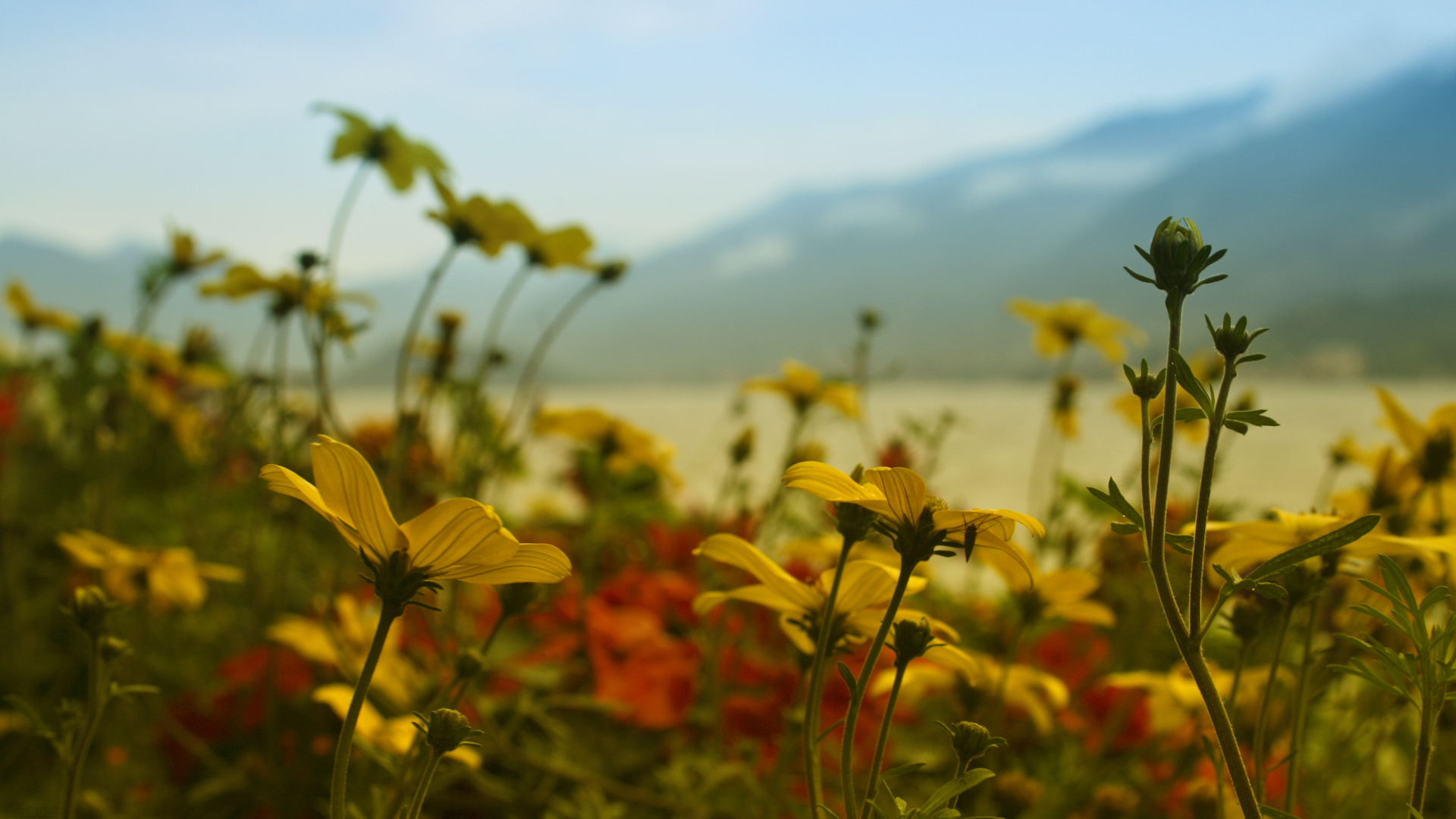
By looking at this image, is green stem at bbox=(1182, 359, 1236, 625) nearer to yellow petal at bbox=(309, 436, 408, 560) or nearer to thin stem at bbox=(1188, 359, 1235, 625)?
thin stem at bbox=(1188, 359, 1235, 625)

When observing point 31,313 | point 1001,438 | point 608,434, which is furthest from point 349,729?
point 1001,438

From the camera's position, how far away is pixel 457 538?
206 mm

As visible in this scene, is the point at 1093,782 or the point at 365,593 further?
the point at 365,593

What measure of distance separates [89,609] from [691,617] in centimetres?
41

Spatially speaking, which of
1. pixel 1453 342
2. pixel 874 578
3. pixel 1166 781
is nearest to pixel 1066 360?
pixel 1166 781

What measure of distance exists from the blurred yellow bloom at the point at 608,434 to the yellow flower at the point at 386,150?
18 centimetres

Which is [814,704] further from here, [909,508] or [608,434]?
[608,434]

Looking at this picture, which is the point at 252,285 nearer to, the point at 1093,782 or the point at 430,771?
the point at 430,771

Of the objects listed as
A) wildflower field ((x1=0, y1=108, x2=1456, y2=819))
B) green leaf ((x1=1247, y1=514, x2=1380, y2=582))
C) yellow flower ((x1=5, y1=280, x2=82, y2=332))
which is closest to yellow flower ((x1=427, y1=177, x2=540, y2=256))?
wildflower field ((x1=0, y1=108, x2=1456, y2=819))

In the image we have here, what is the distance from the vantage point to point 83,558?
1.43ft

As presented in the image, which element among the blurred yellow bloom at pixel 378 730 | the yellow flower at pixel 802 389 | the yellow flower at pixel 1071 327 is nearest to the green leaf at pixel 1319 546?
the blurred yellow bloom at pixel 378 730

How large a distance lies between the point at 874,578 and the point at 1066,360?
2.07 ft

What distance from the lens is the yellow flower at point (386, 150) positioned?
0.59 meters

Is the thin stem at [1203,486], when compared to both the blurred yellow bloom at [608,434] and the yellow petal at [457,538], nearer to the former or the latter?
the yellow petal at [457,538]
